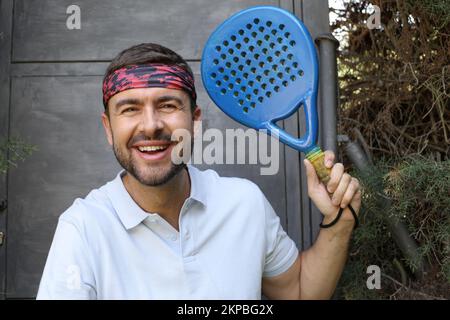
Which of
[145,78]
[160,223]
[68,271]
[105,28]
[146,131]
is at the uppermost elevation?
[105,28]

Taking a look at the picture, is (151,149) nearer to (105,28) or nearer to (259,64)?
(259,64)

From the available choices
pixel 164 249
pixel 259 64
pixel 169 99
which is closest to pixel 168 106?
pixel 169 99

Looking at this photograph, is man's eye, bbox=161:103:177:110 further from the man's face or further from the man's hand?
the man's hand

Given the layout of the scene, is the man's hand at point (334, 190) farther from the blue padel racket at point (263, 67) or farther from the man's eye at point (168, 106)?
the man's eye at point (168, 106)

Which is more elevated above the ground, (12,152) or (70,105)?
(70,105)

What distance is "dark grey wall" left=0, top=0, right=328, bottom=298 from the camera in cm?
208

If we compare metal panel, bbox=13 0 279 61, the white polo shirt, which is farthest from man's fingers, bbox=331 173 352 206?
metal panel, bbox=13 0 279 61

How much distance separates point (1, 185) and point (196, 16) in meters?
0.91

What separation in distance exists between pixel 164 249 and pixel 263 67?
518mm

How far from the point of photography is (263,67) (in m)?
1.50

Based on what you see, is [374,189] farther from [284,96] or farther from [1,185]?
[1,185]

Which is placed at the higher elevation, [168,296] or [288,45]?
[288,45]
